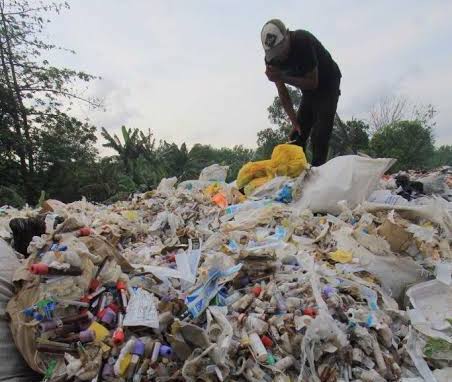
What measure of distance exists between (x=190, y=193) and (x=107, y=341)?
2307 mm

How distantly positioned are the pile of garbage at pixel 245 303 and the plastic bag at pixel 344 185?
27cm

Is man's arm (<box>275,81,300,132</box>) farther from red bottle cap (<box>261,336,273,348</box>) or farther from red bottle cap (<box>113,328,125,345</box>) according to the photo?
red bottle cap (<box>113,328,125,345</box>)

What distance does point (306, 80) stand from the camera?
3164 mm

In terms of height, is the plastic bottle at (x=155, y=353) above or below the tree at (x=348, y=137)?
below

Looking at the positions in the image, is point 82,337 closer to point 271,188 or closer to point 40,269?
point 40,269

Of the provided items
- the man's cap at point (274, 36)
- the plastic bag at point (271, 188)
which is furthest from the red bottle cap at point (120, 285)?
the man's cap at point (274, 36)

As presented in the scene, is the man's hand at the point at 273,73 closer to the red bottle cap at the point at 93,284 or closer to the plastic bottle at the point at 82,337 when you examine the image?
the red bottle cap at the point at 93,284

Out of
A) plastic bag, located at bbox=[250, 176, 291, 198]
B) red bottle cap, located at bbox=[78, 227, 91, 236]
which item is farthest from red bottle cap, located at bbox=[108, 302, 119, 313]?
plastic bag, located at bbox=[250, 176, 291, 198]

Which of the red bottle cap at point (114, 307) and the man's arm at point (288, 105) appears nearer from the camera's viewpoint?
the red bottle cap at point (114, 307)

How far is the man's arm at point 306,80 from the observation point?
3145mm

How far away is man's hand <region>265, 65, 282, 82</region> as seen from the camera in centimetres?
324

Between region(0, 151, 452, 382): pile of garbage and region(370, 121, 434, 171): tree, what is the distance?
34.2 ft

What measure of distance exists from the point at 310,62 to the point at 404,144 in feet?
33.2

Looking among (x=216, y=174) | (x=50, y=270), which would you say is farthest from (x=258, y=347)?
(x=216, y=174)
